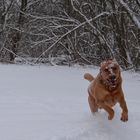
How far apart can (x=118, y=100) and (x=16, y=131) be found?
48.1 inches

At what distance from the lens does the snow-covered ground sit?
4961 millimetres

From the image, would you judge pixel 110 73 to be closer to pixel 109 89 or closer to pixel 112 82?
pixel 112 82

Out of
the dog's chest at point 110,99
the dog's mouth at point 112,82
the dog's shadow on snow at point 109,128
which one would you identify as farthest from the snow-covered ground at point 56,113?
the dog's mouth at point 112,82

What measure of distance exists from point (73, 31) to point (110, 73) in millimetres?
8440

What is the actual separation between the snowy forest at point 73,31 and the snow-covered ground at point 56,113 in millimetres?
2993

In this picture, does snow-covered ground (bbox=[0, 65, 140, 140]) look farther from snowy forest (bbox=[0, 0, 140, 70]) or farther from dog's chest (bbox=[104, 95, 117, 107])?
snowy forest (bbox=[0, 0, 140, 70])

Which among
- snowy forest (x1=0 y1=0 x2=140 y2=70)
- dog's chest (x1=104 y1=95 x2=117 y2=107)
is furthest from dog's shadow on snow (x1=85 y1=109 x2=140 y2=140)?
snowy forest (x1=0 y1=0 x2=140 y2=70)

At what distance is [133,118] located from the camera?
19.5 feet

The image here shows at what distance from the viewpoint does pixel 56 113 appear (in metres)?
5.96

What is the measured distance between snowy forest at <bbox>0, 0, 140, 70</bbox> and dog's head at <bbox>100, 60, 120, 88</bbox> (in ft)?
17.8

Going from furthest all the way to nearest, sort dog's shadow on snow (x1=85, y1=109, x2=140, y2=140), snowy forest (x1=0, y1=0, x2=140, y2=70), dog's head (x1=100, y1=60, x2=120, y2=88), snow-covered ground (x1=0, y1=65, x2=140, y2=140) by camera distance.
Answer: snowy forest (x1=0, y1=0, x2=140, y2=70)
dog's shadow on snow (x1=85, y1=109, x2=140, y2=140)
dog's head (x1=100, y1=60, x2=120, y2=88)
snow-covered ground (x1=0, y1=65, x2=140, y2=140)

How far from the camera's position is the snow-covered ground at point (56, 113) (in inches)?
195

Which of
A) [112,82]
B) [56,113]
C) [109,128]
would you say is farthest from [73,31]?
[112,82]

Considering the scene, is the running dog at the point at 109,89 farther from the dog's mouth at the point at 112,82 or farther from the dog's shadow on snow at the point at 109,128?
the dog's shadow on snow at the point at 109,128
